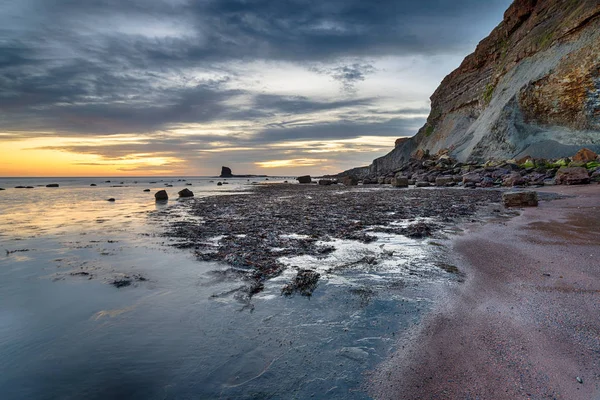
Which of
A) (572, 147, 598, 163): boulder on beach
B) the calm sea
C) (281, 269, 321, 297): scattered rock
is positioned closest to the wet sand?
the calm sea

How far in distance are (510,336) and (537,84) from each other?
129ft

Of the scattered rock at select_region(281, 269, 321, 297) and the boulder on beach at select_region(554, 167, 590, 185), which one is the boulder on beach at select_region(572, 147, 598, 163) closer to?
the boulder on beach at select_region(554, 167, 590, 185)

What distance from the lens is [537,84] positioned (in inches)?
1265

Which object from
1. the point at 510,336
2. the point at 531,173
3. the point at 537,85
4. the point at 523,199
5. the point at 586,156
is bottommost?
the point at 510,336

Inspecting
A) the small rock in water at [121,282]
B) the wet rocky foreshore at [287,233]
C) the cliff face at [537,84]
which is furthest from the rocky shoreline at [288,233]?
the cliff face at [537,84]

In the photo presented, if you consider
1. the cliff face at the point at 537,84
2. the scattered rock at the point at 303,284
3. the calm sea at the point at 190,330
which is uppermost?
the cliff face at the point at 537,84

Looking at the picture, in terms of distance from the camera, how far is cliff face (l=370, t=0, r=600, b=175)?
27141mm

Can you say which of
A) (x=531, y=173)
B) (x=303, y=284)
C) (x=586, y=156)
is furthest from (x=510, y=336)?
(x=586, y=156)

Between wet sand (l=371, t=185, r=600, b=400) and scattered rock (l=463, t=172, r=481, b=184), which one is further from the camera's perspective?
scattered rock (l=463, t=172, r=481, b=184)

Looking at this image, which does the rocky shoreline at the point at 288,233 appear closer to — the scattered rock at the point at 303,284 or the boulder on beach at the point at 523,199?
the scattered rock at the point at 303,284

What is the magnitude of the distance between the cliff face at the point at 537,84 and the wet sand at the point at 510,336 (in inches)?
1199

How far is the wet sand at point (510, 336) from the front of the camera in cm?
258

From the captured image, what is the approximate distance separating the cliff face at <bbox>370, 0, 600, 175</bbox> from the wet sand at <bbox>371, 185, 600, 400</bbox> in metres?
30.5

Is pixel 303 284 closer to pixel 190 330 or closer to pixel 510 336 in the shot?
pixel 190 330
